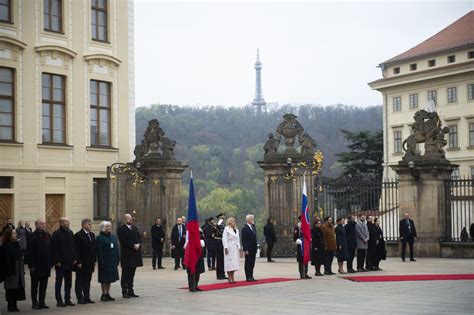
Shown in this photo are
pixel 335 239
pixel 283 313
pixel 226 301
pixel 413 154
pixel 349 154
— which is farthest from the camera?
pixel 349 154

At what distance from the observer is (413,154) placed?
31094mm

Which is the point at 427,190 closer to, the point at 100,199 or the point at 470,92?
the point at 100,199

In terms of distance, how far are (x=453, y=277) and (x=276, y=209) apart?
11.1 meters

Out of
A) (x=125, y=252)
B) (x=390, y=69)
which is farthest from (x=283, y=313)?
(x=390, y=69)

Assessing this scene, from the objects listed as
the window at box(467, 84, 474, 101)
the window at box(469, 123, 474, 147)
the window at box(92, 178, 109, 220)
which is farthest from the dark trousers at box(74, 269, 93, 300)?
the window at box(467, 84, 474, 101)

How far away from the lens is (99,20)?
1382 inches

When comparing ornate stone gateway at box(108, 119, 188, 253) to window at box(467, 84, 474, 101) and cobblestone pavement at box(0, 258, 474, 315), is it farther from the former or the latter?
window at box(467, 84, 474, 101)

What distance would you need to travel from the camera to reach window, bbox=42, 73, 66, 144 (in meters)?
32.7

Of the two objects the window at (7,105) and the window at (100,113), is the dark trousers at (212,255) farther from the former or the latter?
the window at (100,113)

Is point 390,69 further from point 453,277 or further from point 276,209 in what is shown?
point 453,277

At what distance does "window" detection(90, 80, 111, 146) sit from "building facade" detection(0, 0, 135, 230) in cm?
4

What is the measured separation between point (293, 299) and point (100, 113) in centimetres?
1896

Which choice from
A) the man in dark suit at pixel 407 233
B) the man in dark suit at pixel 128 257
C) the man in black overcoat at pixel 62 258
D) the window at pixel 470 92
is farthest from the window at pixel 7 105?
the window at pixel 470 92

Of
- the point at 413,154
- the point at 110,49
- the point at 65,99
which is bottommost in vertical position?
the point at 413,154
